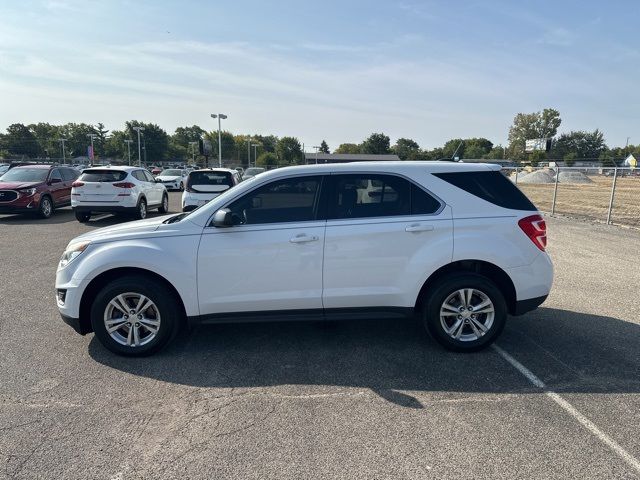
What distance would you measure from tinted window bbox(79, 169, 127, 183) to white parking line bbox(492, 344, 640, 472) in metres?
11.7

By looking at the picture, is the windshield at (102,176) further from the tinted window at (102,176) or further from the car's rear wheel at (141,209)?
the car's rear wheel at (141,209)

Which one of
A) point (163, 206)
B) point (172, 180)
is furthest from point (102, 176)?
point (172, 180)

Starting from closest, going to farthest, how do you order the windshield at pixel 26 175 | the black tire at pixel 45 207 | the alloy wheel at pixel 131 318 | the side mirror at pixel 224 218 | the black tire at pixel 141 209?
the side mirror at pixel 224 218, the alloy wheel at pixel 131 318, the black tire at pixel 141 209, the black tire at pixel 45 207, the windshield at pixel 26 175

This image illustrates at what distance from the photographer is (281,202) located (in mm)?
4230

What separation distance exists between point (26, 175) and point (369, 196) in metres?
14.0

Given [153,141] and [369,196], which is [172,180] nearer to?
[369,196]

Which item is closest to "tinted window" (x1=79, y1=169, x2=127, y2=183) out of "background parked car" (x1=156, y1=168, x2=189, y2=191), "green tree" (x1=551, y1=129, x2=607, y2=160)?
"background parked car" (x1=156, y1=168, x2=189, y2=191)

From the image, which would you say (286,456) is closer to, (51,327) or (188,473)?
(188,473)

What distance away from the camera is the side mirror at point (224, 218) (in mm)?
3932

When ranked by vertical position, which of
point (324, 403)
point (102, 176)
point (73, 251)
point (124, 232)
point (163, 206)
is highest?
point (102, 176)

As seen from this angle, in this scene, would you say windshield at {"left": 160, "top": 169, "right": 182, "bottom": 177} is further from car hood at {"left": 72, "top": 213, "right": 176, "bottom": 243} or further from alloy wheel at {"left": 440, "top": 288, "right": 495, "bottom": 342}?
alloy wheel at {"left": 440, "top": 288, "right": 495, "bottom": 342}

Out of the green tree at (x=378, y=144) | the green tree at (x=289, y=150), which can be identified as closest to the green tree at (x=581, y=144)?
the green tree at (x=378, y=144)

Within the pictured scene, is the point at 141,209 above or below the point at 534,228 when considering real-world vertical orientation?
below

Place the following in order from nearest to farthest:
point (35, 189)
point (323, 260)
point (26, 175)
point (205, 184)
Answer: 1. point (323, 260)
2. point (205, 184)
3. point (35, 189)
4. point (26, 175)
